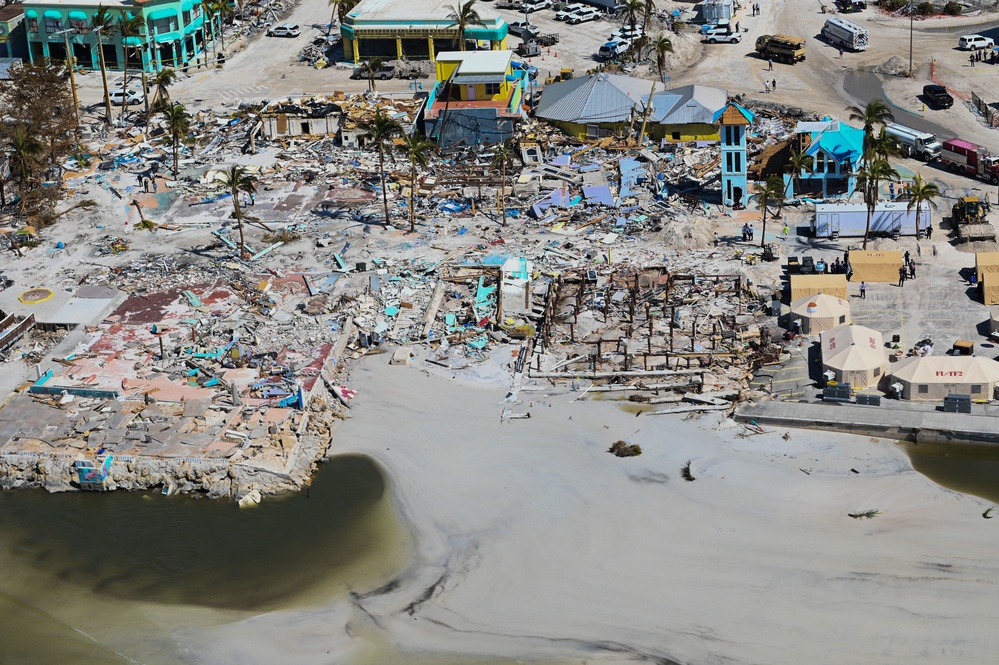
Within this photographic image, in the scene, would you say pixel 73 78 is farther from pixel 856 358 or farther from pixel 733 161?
pixel 856 358

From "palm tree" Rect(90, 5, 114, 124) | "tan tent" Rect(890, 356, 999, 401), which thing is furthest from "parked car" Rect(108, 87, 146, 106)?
"tan tent" Rect(890, 356, 999, 401)

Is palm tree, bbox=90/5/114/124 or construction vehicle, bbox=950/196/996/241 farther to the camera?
palm tree, bbox=90/5/114/124

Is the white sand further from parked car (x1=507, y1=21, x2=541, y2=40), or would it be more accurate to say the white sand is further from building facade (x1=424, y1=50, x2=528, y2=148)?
parked car (x1=507, y1=21, x2=541, y2=40)

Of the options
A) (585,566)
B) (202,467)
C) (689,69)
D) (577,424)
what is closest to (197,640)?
(202,467)

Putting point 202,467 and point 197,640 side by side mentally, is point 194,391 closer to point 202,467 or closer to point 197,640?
point 202,467

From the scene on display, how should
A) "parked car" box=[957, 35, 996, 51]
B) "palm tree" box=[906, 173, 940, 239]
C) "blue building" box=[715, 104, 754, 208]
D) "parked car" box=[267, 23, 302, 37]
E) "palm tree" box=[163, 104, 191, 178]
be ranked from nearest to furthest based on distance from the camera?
"palm tree" box=[906, 173, 940, 239] → "blue building" box=[715, 104, 754, 208] → "palm tree" box=[163, 104, 191, 178] → "parked car" box=[957, 35, 996, 51] → "parked car" box=[267, 23, 302, 37]

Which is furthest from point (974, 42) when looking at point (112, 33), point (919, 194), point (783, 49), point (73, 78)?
point (73, 78)
